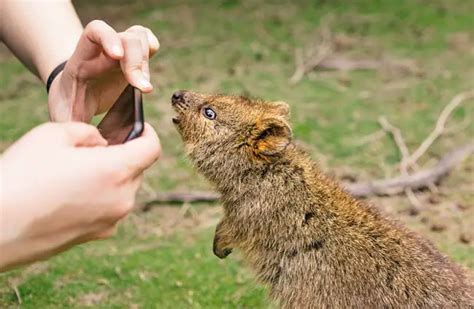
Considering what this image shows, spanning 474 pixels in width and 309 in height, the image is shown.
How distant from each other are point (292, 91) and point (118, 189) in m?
4.30

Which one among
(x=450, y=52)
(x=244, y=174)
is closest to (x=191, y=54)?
(x=450, y=52)

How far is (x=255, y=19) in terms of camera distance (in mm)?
7609

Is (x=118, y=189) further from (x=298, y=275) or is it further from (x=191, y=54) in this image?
(x=191, y=54)

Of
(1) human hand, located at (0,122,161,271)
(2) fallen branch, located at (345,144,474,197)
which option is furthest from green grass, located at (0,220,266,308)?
(1) human hand, located at (0,122,161,271)

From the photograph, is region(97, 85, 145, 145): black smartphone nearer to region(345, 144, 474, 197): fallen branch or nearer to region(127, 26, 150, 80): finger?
region(127, 26, 150, 80): finger

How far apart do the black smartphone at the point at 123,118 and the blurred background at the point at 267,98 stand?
1205 millimetres

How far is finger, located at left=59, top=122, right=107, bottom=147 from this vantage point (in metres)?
1.92

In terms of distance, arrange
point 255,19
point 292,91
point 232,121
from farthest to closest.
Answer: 1. point 255,19
2. point 292,91
3. point 232,121

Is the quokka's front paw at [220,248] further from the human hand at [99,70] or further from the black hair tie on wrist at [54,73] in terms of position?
the black hair tie on wrist at [54,73]

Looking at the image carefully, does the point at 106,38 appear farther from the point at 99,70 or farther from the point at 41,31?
the point at 41,31

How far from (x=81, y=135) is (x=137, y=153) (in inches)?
5.3

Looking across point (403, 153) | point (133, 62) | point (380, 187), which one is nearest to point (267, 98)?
point (403, 153)

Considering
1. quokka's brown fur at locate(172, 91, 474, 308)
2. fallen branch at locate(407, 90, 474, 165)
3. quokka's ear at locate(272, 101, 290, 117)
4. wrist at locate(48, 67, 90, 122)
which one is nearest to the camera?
wrist at locate(48, 67, 90, 122)

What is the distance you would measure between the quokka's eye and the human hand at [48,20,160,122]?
0.54m
